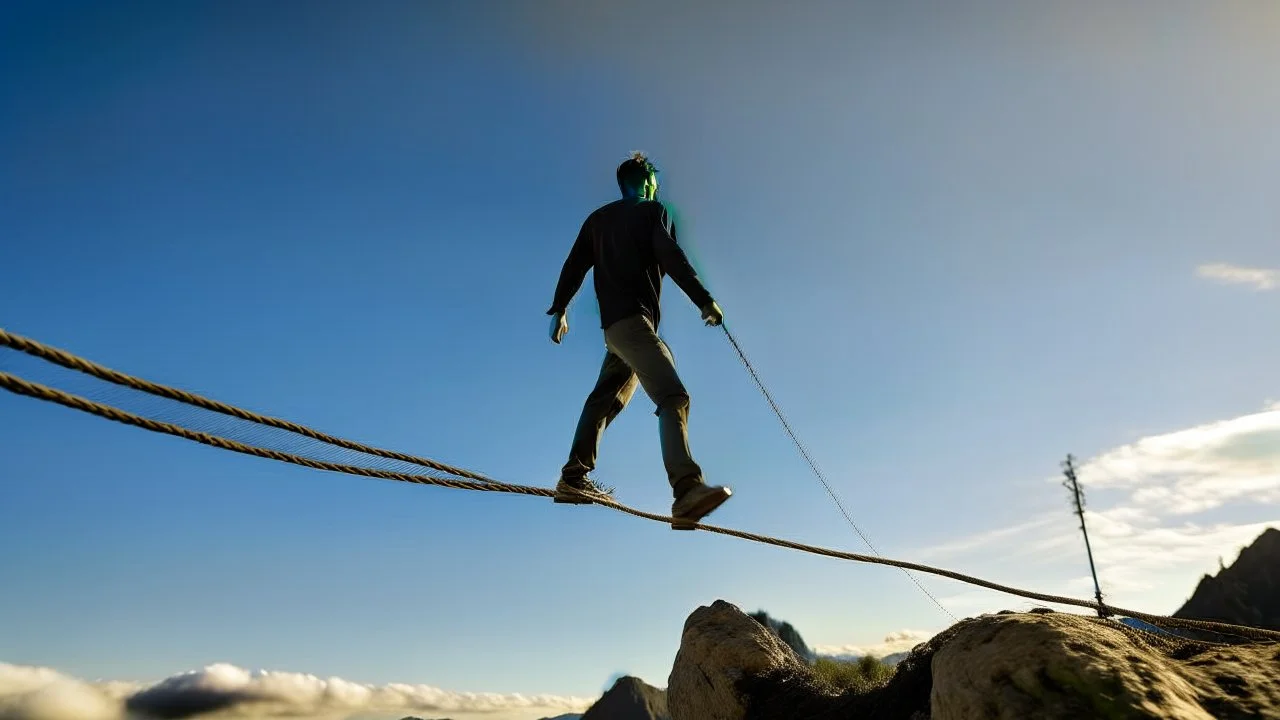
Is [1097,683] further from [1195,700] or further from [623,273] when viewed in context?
[623,273]

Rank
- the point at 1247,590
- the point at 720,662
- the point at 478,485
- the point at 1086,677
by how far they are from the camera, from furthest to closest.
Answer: the point at 1247,590, the point at 720,662, the point at 478,485, the point at 1086,677

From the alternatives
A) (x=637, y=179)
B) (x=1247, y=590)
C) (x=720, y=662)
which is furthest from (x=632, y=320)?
(x=1247, y=590)

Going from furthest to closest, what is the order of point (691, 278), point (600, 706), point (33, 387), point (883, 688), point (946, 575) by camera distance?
point (600, 706) → point (883, 688) → point (946, 575) → point (691, 278) → point (33, 387)

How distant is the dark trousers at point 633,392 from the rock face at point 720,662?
19.5ft

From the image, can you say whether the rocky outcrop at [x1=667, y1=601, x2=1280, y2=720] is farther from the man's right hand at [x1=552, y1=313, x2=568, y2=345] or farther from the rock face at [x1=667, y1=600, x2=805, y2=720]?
the rock face at [x1=667, y1=600, x2=805, y2=720]

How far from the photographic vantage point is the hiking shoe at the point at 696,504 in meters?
4.95

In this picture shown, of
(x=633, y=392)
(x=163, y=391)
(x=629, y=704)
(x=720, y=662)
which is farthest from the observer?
(x=629, y=704)

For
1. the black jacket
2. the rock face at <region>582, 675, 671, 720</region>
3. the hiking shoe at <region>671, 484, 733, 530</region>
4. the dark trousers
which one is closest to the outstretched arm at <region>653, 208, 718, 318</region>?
the black jacket

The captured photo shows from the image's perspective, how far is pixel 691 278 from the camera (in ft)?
18.4

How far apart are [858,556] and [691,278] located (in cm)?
257

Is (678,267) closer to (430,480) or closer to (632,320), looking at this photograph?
(632,320)

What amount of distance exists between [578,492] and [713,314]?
1.68 metres

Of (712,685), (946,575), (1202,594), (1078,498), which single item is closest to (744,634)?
(712,685)

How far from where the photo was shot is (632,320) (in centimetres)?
565
